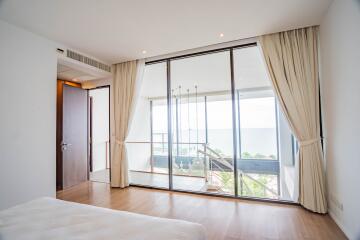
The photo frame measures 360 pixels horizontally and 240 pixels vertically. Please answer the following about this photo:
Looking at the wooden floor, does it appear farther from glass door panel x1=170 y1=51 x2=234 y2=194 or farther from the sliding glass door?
glass door panel x1=170 y1=51 x2=234 y2=194

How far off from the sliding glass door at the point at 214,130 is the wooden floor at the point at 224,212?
0.38m

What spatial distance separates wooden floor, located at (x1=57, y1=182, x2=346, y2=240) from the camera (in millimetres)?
2035

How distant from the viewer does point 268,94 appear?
124 inches

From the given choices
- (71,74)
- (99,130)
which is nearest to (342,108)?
(71,74)

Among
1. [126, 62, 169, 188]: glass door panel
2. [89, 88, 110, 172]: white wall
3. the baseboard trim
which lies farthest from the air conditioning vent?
the baseboard trim

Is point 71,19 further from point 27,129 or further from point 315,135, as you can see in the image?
point 315,135

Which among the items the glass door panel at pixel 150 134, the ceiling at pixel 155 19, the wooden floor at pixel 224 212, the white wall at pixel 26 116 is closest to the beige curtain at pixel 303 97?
the ceiling at pixel 155 19

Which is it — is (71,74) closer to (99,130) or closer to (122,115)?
(122,115)

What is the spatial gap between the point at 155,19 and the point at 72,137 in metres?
3.26

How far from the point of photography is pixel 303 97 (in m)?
2.64

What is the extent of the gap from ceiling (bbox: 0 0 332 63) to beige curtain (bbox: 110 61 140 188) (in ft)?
2.60

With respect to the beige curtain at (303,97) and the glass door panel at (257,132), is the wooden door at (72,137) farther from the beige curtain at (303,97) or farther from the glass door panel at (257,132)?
the beige curtain at (303,97)

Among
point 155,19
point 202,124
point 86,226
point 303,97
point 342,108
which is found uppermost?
point 155,19

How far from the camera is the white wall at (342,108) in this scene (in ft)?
5.79
